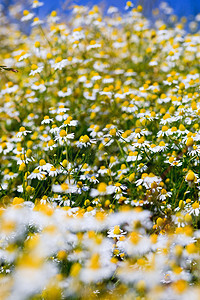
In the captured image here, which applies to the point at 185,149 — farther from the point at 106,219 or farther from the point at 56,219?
the point at 56,219

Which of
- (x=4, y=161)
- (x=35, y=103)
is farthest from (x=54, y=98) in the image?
(x=4, y=161)

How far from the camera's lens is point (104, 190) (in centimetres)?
195

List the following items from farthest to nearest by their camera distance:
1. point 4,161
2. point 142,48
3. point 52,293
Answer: point 142,48 < point 4,161 < point 52,293

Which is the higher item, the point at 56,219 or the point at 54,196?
the point at 54,196

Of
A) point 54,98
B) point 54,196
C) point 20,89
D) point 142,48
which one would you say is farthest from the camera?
point 142,48

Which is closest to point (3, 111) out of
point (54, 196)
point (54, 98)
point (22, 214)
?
point (54, 98)

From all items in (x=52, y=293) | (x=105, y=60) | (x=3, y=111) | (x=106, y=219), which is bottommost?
(x=52, y=293)

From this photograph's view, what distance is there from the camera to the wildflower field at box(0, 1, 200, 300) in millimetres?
1355

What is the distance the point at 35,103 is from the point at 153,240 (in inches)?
102

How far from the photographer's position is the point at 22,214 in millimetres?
1549

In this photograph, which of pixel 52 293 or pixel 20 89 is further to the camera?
pixel 20 89

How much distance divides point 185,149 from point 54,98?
1775 mm

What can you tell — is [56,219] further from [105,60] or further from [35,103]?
[105,60]

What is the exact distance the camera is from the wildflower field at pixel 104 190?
136 cm
